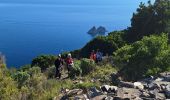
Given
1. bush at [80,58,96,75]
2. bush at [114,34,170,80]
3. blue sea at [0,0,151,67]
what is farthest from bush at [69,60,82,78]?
blue sea at [0,0,151,67]

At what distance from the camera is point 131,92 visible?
Answer: 12.4 metres

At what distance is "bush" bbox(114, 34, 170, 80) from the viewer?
1614 centimetres

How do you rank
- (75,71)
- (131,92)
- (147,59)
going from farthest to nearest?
(75,71) < (147,59) < (131,92)

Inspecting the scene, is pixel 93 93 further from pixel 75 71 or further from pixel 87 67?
pixel 87 67

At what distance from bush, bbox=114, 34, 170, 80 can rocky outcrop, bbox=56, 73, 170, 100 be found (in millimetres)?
2159

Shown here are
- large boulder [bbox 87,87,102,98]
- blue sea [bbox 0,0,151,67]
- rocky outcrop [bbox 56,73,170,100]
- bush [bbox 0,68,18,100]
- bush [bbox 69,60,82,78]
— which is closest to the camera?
rocky outcrop [bbox 56,73,170,100]

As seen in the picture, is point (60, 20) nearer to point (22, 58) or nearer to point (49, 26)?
point (49, 26)

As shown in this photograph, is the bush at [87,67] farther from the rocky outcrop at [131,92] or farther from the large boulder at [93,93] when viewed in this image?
the large boulder at [93,93]

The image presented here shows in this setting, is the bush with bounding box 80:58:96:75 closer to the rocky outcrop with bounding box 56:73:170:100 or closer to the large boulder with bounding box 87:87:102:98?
the rocky outcrop with bounding box 56:73:170:100

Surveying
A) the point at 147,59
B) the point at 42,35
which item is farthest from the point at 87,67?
the point at 42,35

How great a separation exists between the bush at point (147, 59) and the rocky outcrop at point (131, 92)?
216 centimetres

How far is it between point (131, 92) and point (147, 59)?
14.3ft

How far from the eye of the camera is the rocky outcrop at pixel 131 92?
472 inches

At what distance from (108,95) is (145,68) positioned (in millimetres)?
4142
